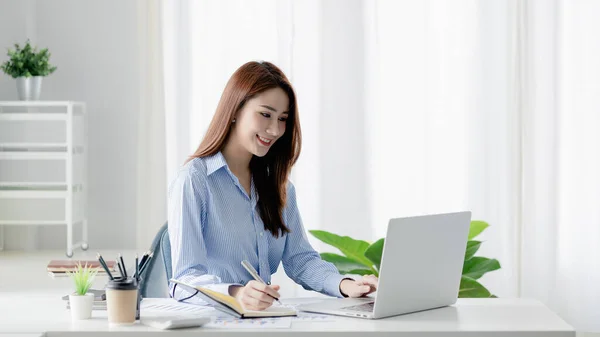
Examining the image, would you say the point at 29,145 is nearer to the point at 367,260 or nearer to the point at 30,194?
the point at 30,194

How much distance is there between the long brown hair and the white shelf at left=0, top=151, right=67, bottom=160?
2.41 m

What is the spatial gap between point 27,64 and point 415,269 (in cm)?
330

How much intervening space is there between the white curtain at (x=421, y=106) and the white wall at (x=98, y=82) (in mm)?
334

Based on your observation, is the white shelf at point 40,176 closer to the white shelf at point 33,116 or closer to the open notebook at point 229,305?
the white shelf at point 33,116

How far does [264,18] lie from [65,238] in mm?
1685

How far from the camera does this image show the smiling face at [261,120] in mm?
2275

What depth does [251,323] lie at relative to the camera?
1864 millimetres

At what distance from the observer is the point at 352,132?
4891mm

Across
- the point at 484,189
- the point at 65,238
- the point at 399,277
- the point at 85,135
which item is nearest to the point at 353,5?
the point at 484,189

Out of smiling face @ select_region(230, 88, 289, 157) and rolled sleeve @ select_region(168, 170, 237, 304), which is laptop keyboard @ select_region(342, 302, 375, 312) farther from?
smiling face @ select_region(230, 88, 289, 157)

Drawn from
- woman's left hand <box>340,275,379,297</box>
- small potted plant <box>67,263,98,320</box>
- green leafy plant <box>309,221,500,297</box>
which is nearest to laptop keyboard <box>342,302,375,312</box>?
woman's left hand <box>340,275,379,297</box>

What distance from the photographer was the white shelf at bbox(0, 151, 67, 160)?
15.0 ft

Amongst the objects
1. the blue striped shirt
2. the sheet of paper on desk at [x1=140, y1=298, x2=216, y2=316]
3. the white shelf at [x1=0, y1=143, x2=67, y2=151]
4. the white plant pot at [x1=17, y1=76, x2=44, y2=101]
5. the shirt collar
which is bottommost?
the sheet of paper on desk at [x1=140, y1=298, x2=216, y2=316]

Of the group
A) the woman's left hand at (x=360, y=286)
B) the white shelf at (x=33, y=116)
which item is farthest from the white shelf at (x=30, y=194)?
the woman's left hand at (x=360, y=286)
